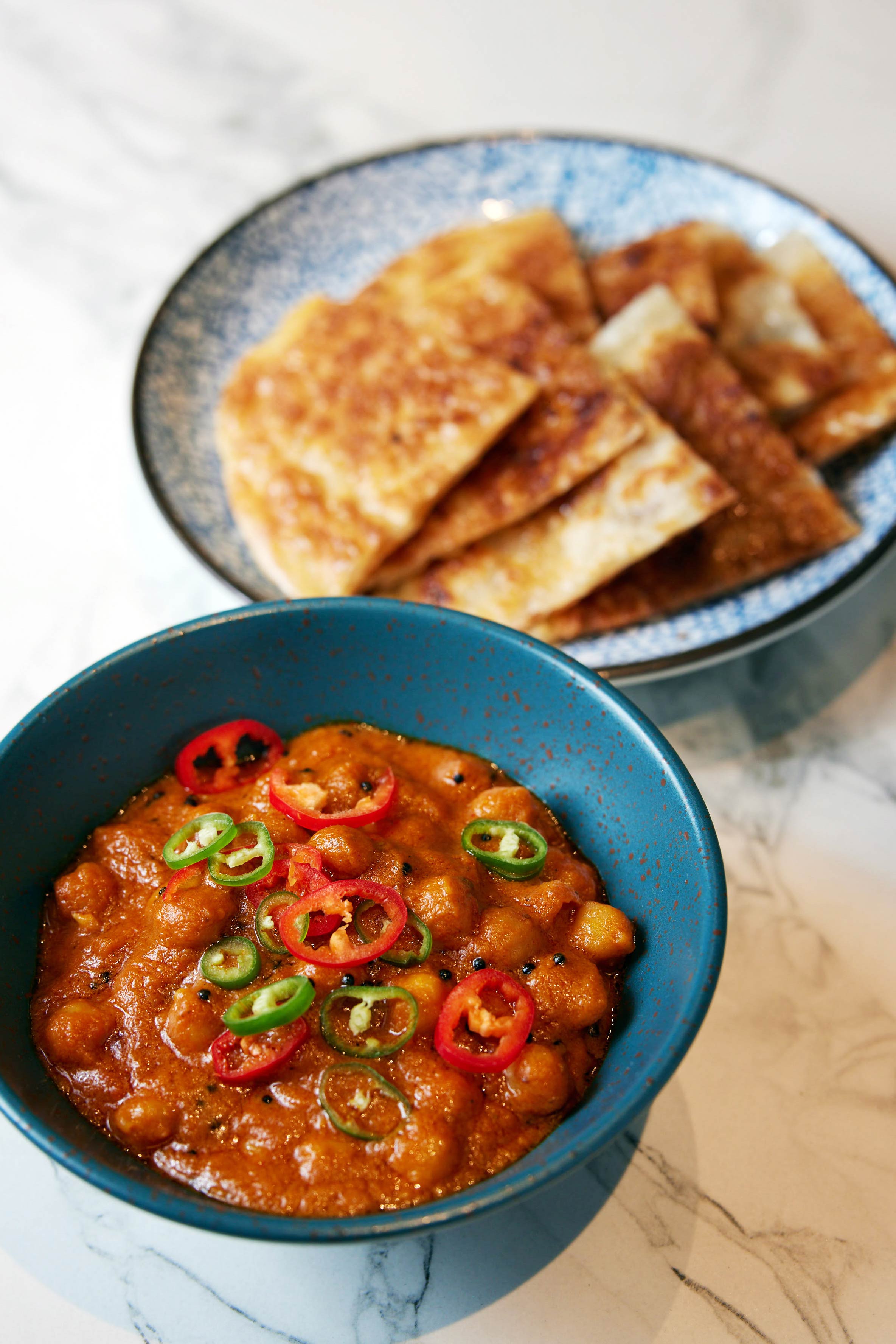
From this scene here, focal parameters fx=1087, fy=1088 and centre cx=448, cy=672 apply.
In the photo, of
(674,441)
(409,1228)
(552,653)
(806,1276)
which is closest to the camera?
(409,1228)

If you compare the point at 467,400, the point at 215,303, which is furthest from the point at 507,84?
the point at 467,400

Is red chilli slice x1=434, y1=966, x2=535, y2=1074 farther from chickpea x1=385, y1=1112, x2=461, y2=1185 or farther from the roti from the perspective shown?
the roti

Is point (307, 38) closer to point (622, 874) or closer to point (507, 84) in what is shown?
point (507, 84)

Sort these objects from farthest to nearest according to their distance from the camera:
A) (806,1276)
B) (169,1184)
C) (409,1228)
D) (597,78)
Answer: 1. (597,78)
2. (806,1276)
3. (169,1184)
4. (409,1228)

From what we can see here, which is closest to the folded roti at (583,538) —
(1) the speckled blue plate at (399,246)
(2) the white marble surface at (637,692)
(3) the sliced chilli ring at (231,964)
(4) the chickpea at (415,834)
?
(1) the speckled blue plate at (399,246)

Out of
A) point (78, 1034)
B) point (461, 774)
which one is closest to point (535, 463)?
point (461, 774)

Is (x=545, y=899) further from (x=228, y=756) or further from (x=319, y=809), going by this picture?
(x=228, y=756)

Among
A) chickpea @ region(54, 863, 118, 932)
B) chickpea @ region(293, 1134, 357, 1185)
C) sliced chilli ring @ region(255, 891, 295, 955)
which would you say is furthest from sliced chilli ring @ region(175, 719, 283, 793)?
chickpea @ region(293, 1134, 357, 1185)

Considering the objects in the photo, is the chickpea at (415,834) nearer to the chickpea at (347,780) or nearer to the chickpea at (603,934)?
the chickpea at (347,780)
